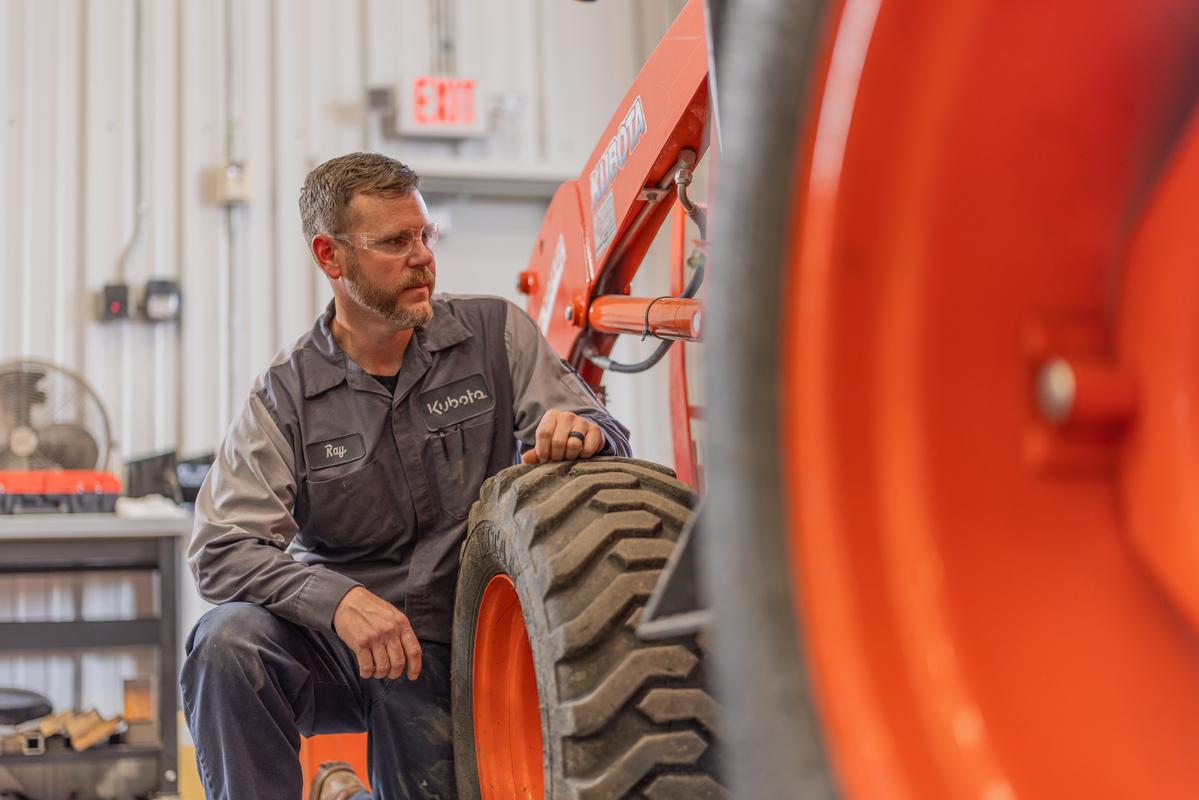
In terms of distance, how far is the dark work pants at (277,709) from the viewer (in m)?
2.14

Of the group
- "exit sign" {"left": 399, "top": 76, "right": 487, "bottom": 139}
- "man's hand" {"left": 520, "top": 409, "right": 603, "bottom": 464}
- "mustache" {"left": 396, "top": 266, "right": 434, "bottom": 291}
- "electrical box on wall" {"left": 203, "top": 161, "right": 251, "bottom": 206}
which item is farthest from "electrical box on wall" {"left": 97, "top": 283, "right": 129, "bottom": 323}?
"man's hand" {"left": 520, "top": 409, "right": 603, "bottom": 464}

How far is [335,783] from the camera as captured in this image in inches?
102

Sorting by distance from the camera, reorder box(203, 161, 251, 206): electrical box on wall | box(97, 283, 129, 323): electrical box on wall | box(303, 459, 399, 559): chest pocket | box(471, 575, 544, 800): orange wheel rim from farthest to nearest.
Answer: box(203, 161, 251, 206): electrical box on wall, box(97, 283, 129, 323): electrical box on wall, box(303, 459, 399, 559): chest pocket, box(471, 575, 544, 800): orange wheel rim

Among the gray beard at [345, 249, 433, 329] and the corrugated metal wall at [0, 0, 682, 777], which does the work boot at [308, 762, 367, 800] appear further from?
the corrugated metal wall at [0, 0, 682, 777]

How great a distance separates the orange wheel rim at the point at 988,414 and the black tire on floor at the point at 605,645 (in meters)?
0.90

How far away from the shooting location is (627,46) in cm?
682

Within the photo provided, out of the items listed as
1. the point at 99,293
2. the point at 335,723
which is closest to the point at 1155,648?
the point at 335,723

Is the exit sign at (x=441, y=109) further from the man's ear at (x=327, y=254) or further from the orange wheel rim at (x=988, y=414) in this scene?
the orange wheel rim at (x=988, y=414)

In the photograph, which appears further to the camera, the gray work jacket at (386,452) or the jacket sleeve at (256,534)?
the gray work jacket at (386,452)

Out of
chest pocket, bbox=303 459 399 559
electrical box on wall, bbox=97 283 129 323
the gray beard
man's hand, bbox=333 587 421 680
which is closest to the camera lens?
man's hand, bbox=333 587 421 680

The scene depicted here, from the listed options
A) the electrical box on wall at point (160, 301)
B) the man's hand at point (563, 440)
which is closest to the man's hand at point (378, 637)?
the man's hand at point (563, 440)

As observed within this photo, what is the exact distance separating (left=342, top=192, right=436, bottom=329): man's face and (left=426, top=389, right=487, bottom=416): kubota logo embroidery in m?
0.17

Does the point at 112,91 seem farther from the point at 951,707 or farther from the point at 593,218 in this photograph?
the point at 951,707

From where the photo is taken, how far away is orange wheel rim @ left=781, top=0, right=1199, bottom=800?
22.0 inches
